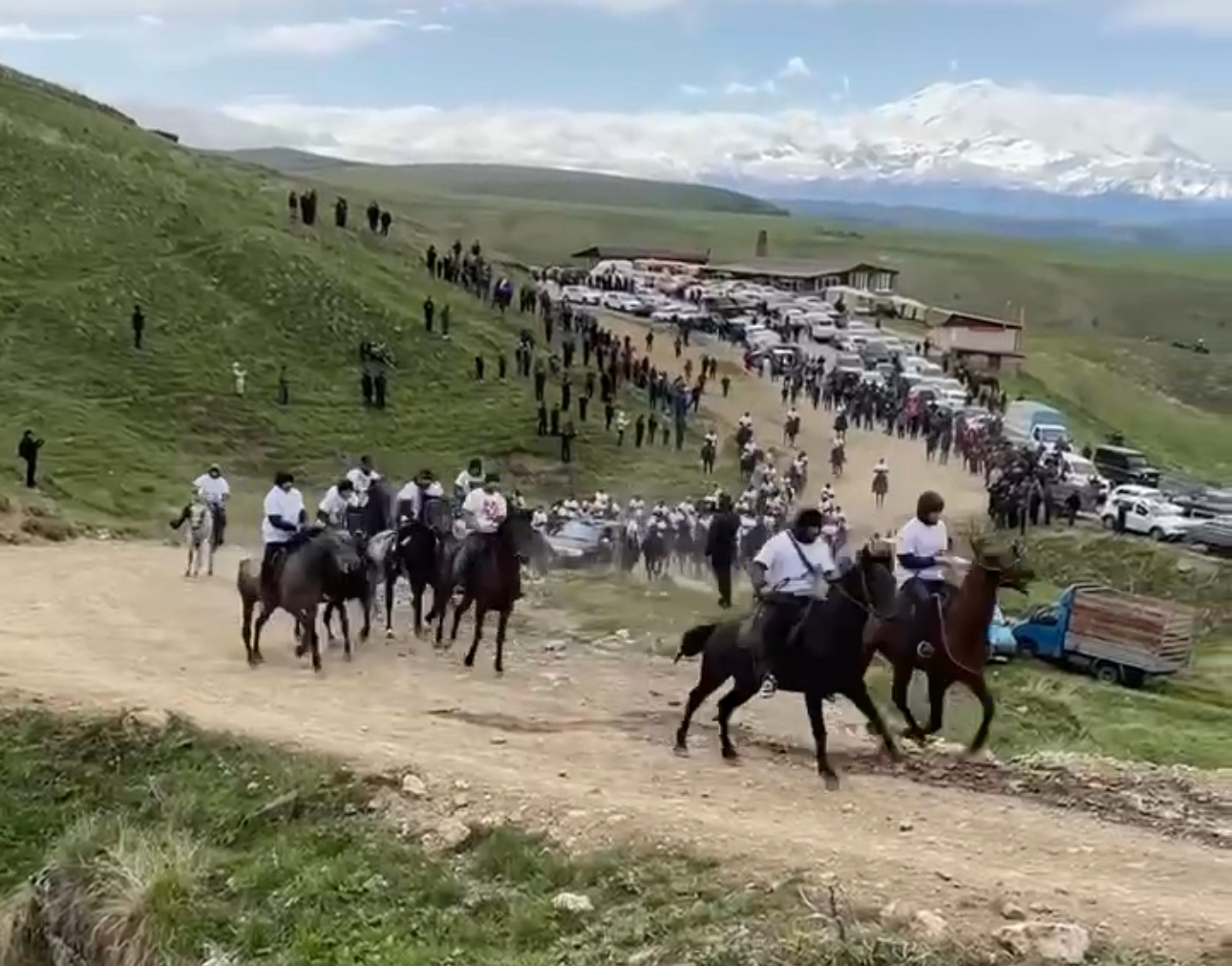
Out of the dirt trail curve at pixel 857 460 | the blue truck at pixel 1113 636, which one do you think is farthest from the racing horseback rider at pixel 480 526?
the dirt trail curve at pixel 857 460

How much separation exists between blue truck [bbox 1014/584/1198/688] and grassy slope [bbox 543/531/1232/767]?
0.49 metres

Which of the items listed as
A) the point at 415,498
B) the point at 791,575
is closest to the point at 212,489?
the point at 415,498

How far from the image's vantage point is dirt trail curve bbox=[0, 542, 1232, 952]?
13047mm

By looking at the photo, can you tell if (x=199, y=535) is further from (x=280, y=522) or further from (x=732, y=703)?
(x=732, y=703)

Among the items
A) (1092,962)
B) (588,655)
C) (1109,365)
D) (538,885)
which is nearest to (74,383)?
(588,655)

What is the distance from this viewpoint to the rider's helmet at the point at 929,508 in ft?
54.6

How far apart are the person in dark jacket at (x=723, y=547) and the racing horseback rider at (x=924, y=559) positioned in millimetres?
10553

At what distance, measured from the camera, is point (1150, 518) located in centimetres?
4619

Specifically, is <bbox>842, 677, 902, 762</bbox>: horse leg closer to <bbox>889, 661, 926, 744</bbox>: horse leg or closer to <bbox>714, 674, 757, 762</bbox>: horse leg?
<bbox>889, 661, 926, 744</bbox>: horse leg

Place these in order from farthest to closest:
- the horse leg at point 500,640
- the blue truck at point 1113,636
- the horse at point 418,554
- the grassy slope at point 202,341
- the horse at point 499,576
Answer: the grassy slope at point 202,341, the blue truck at point 1113,636, the horse at point 418,554, the horse leg at point 500,640, the horse at point 499,576

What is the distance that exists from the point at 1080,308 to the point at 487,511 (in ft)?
473

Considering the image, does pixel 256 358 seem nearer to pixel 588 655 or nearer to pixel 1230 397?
pixel 588 655

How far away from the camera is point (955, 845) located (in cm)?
1404

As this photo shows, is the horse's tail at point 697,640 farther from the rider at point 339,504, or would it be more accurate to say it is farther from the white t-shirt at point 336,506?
the white t-shirt at point 336,506
